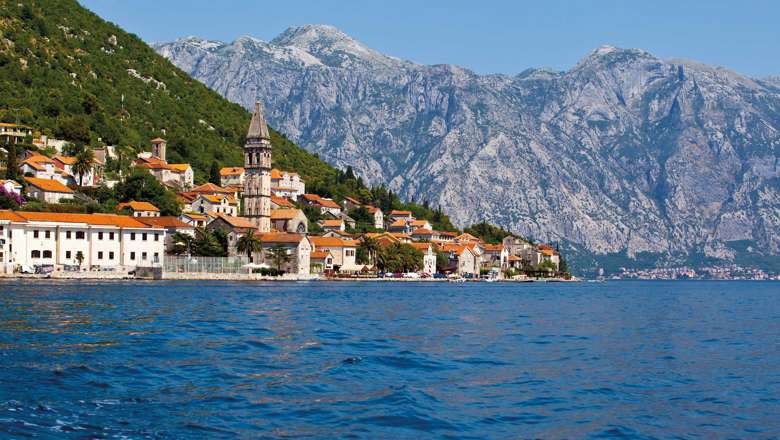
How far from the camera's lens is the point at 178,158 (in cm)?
16662

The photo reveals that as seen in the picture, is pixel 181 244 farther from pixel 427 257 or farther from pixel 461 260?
pixel 461 260

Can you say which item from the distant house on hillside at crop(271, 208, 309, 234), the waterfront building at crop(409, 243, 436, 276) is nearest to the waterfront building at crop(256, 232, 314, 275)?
the distant house on hillside at crop(271, 208, 309, 234)

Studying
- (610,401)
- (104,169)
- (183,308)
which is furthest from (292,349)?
(104,169)

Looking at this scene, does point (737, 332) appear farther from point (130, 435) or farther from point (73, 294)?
point (73, 294)

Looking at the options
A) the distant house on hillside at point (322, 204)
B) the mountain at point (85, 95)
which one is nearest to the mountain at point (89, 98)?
the mountain at point (85, 95)

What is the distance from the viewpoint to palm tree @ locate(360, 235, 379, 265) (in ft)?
494

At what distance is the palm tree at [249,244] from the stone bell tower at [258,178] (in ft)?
42.9

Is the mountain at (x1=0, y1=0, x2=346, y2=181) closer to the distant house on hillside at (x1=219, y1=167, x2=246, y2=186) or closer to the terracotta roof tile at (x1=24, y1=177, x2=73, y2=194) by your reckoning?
the distant house on hillside at (x1=219, y1=167, x2=246, y2=186)

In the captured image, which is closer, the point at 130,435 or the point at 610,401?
the point at 130,435

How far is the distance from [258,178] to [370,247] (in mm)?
21856

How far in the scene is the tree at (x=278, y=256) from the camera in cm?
12962

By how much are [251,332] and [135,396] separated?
657 inches

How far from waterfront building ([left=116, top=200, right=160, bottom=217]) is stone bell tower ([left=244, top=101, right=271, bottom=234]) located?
65.4 ft

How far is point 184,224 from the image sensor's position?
119 meters
